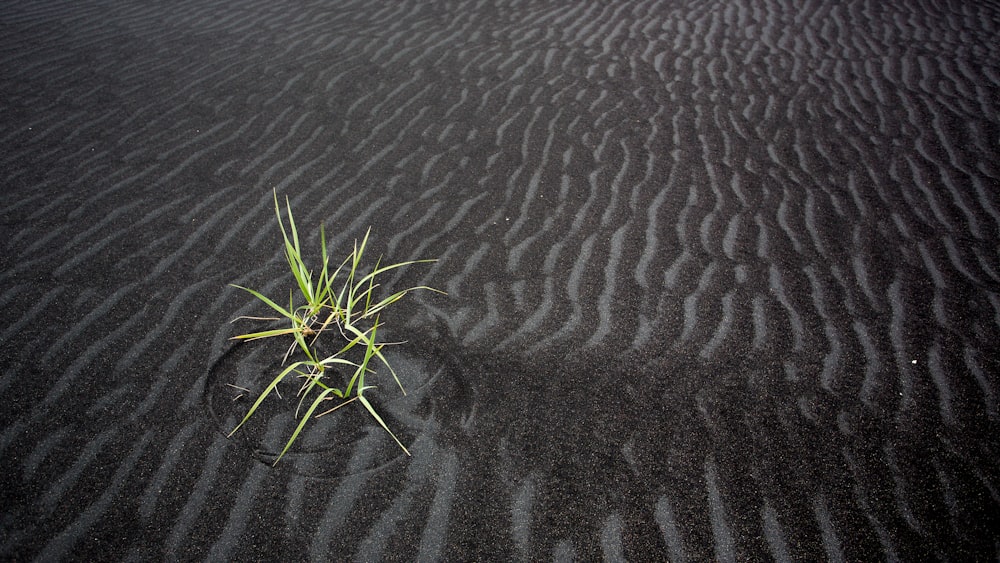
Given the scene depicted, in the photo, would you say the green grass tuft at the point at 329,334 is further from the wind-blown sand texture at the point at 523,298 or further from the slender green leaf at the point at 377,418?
the wind-blown sand texture at the point at 523,298

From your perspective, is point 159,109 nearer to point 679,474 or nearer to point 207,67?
point 207,67

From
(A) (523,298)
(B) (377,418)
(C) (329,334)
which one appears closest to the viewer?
(B) (377,418)

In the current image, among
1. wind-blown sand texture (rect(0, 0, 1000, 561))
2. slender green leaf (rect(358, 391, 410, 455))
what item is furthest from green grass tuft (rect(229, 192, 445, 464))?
wind-blown sand texture (rect(0, 0, 1000, 561))

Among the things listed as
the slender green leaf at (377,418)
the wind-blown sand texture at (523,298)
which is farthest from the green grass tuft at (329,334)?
the wind-blown sand texture at (523,298)

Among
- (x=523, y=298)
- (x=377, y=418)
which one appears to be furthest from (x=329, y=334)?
(x=523, y=298)

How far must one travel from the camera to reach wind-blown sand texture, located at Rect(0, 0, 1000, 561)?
77.7 inches

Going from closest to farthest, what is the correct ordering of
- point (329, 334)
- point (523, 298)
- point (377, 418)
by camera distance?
point (377, 418) < point (329, 334) < point (523, 298)

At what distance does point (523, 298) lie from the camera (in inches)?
111

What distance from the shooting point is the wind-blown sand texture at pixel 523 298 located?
197cm

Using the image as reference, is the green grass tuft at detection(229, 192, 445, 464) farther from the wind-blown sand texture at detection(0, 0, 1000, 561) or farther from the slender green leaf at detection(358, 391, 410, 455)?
the wind-blown sand texture at detection(0, 0, 1000, 561)

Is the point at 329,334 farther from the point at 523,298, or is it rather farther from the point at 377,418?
the point at 523,298

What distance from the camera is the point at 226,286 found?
9.42 ft

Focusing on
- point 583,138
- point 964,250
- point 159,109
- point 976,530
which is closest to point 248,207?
point 159,109

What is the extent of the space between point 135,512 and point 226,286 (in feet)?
3.84
